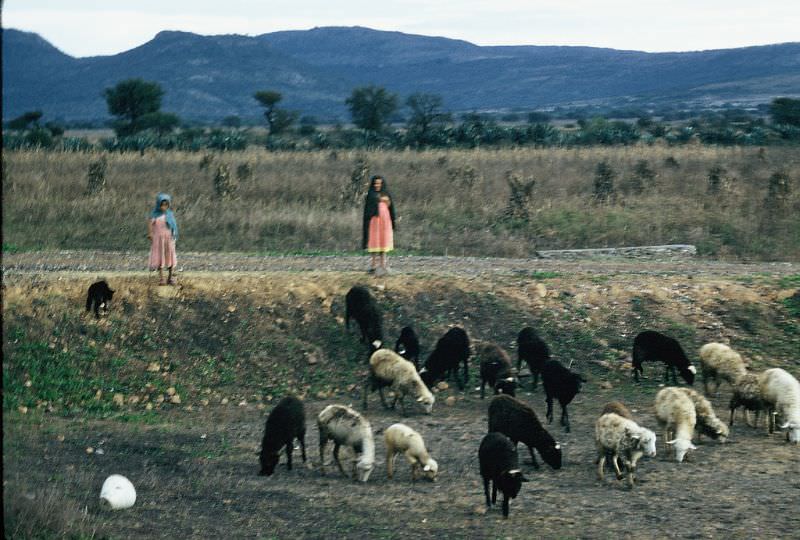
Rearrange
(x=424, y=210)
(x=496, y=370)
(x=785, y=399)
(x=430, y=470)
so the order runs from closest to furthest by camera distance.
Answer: (x=430, y=470), (x=785, y=399), (x=496, y=370), (x=424, y=210)

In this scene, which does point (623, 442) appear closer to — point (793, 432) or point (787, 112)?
point (793, 432)

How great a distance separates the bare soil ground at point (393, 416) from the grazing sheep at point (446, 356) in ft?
1.19

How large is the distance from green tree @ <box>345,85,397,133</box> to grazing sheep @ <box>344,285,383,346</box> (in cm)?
5400

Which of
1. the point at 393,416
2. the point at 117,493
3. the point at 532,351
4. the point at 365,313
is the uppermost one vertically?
the point at 365,313

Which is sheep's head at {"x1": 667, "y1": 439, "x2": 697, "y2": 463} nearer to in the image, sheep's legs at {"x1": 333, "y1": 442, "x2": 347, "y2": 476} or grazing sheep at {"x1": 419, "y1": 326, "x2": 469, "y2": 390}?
sheep's legs at {"x1": 333, "y1": 442, "x2": 347, "y2": 476}

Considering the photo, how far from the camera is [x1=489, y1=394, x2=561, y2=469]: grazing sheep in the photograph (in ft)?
43.3

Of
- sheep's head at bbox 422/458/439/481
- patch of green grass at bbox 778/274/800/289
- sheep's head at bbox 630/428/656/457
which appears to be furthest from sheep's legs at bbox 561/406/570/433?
patch of green grass at bbox 778/274/800/289

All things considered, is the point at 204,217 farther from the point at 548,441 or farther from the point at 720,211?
the point at 548,441

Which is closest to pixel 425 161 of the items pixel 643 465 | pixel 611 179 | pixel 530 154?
pixel 530 154

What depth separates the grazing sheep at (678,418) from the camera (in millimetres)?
13570

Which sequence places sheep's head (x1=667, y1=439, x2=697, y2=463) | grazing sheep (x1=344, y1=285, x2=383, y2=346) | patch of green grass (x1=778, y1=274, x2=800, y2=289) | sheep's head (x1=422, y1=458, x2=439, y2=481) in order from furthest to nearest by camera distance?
patch of green grass (x1=778, y1=274, x2=800, y2=289) → grazing sheep (x1=344, y1=285, x2=383, y2=346) → sheep's head (x1=667, y1=439, x2=697, y2=463) → sheep's head (x1=422, y1=458, x2=439, y2=481)

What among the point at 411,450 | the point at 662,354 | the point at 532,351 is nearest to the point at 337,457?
the point at 411,450

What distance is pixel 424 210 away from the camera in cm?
2817

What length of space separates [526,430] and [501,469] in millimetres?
1586
